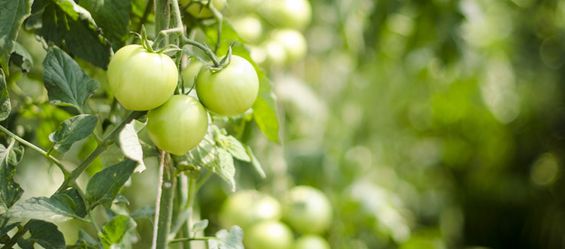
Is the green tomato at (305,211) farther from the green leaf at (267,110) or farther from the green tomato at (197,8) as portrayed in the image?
the green tomato at (197,8)

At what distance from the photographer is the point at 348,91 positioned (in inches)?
80.7

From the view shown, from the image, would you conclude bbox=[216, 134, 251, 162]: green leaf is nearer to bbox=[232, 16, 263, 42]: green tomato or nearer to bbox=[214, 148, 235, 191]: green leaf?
bbox=[214, 148, 235, 191]: green leaf

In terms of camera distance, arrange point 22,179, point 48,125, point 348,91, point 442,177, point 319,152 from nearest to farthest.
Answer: point 48,125 < point 22,179 < point 319,152 < point 348,91 < point 442,177

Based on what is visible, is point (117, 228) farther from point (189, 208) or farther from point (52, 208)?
point (189, 208)

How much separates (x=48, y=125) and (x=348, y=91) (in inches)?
46.6

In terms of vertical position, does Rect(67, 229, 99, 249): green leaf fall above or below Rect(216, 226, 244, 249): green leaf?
below

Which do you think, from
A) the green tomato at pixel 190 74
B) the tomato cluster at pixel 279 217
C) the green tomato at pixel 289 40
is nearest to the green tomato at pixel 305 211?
the tomato cluster at pixel 279 217

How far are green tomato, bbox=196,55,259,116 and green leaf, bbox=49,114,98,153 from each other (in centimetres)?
10

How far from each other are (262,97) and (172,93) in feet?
0.63

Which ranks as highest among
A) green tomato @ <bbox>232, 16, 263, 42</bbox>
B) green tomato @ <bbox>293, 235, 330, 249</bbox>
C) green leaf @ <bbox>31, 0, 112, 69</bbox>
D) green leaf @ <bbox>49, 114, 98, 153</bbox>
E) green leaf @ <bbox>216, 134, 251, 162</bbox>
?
green tomato @ <bbox>232, 16, 263, 42</bbox>

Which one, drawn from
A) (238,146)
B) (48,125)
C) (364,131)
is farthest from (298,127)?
(238,146)

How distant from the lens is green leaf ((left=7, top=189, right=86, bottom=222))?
2.06 feet

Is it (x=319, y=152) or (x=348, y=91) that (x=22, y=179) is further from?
(x=348, y=91)

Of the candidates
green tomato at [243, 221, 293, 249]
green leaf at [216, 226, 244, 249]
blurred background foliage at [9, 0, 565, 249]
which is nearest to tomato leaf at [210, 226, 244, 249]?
green leaf at [216, 226, 244, 249]
